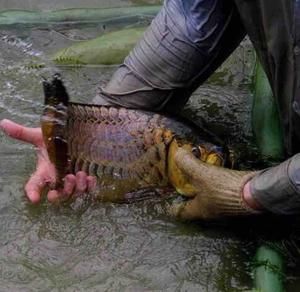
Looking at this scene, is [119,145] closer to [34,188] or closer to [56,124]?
[56,124]

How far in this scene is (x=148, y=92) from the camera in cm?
304

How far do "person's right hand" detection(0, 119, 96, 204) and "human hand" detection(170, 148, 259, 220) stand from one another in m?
0.33

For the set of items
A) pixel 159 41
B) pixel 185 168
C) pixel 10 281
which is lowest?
pixel 10 281

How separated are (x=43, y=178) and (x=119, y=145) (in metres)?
0.29

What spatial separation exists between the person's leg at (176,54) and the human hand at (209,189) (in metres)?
0.37

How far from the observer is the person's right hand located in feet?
9.42

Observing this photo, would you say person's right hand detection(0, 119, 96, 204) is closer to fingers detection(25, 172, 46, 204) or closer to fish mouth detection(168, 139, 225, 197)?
fingers detection(25, 172, 46, 204)

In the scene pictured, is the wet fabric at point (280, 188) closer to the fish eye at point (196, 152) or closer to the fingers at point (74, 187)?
the fish eye at point (196, 152)

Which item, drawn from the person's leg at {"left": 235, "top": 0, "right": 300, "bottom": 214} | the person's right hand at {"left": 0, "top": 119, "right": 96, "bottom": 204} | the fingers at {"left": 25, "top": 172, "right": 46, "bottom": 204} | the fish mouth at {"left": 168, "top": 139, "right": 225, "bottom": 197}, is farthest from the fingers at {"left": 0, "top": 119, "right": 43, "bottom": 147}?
the person's leg at {"left": 235, "top": 0, "right": 300, "bottom": 214}

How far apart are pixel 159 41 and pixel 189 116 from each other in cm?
49

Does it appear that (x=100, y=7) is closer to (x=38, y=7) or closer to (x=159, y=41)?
(x=38, y=7)

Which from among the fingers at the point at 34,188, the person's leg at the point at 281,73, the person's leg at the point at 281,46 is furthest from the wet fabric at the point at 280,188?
the fingers at the point at 34,188

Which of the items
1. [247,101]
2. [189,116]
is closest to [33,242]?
[189,116]

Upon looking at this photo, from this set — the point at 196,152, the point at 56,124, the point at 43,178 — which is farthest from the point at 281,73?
the point at 43,178
